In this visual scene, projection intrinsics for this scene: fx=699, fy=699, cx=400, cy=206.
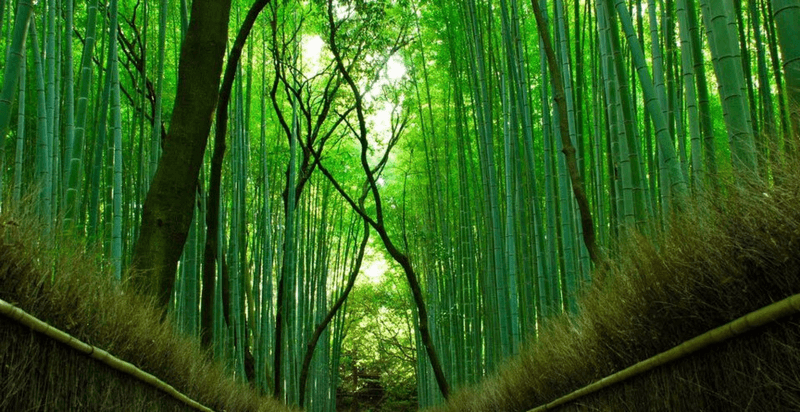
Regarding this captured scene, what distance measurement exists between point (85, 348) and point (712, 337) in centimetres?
114

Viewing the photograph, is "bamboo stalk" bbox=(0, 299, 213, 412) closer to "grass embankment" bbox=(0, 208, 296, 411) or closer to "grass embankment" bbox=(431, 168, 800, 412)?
"grass embankment" bbox=(0, 208, 296, 411)

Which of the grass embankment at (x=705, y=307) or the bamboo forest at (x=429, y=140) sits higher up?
the bamboo forest at (x=429, y=140)

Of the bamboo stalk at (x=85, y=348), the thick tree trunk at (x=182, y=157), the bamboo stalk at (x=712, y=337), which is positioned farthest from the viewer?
the thick tree trunk at (x=182, y=157)

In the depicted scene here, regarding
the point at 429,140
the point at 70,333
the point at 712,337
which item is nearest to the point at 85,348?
the point at 70,333

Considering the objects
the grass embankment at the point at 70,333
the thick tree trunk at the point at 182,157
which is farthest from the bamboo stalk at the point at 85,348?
the thick tree trunk at the point at 182,157

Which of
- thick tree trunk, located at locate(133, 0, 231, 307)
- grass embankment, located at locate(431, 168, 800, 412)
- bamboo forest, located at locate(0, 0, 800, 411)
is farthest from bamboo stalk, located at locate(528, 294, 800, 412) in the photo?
thick tree trunk, located at locate(133, 0, 231, 307)

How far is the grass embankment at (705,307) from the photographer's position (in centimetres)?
101

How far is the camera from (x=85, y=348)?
52.6 inches

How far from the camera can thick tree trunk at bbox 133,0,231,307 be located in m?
2.37

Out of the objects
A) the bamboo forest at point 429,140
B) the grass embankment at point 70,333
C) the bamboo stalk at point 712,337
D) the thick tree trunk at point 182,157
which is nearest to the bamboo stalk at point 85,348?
the grass embankment at point 70,333

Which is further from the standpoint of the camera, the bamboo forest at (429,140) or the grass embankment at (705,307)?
the bamboo forest at (429,140)

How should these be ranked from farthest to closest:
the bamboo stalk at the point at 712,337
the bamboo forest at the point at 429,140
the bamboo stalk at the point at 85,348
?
1. the bamboo forest at the point at 429,140
2. the bamboo stalk at the point at 85,348
3. the bamboo stalk at the point at 712,337

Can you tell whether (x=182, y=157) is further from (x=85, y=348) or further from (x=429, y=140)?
(x=429, y=140)

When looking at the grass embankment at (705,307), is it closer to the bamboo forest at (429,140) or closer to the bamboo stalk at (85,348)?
the bamboo forest at (429,140)
